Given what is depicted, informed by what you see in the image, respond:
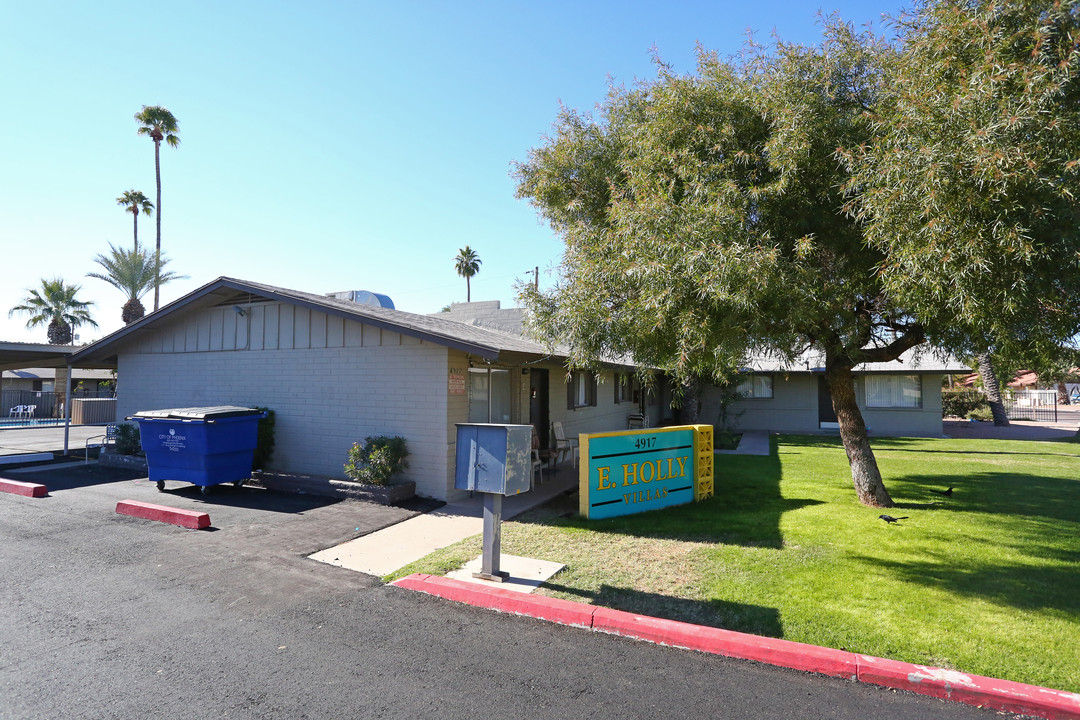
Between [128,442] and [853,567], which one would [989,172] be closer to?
[853,567]

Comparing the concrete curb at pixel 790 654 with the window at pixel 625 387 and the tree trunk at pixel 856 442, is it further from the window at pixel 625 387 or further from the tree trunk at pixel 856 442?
the window at pixel 625 387

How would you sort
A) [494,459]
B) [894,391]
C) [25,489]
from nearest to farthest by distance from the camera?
[494,459] → [25,489] → [894,391]

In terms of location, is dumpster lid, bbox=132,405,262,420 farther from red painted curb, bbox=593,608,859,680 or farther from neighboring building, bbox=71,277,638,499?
red painted curb, bbox=593,608,859,680

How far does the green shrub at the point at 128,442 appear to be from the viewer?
41.3 ft

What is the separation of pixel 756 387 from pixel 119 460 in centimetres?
2058

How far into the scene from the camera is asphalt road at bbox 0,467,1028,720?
11.5ft

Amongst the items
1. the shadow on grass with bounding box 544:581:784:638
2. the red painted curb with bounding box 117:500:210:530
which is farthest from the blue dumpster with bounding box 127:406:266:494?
the shadow on grass with bounding box 544:581:784:638

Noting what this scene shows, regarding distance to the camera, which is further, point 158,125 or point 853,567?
point 158,125

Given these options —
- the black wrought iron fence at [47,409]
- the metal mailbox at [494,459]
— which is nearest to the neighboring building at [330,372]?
the metal mailbox at [494,459]

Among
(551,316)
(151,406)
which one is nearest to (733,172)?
(551,316)

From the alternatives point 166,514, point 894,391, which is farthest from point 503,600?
point 894,391

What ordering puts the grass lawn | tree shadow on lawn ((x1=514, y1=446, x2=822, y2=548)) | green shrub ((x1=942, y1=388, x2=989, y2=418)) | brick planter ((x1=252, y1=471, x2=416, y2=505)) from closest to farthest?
the grass lawn, tree shadow on lawn ((x1=514, y1=446, x2=822, y2=548)), brick planter ((x1=252, y1=471, x2=416, y2=505)), green shrub ((x1=942, y1=388, x2=989, y2=418))

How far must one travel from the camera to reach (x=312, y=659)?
Answer: 4062 mm

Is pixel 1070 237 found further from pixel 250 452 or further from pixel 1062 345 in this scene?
pixel 250 452
